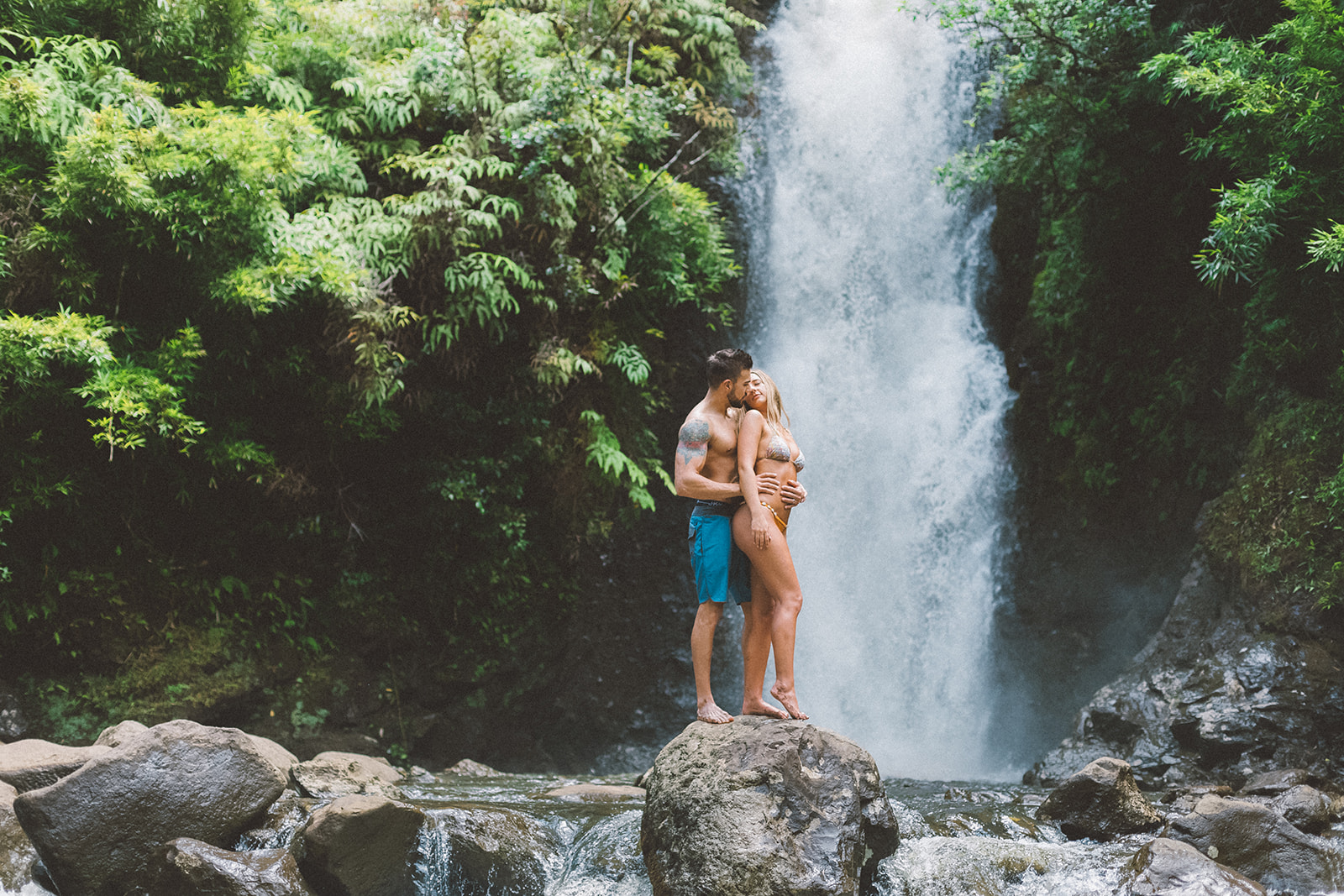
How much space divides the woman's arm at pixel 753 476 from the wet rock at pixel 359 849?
228 cm

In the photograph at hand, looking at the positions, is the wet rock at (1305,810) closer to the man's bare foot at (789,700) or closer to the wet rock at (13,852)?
the man's bare foot at (789,700)

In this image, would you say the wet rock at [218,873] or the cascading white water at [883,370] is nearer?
the wet rock at [218,873]

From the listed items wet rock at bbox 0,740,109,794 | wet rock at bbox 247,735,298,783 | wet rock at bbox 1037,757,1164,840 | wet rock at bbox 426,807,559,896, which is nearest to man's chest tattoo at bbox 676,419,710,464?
wet rock at bbox 426,807,559,896

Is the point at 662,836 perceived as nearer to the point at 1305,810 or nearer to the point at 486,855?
the point at 486,855

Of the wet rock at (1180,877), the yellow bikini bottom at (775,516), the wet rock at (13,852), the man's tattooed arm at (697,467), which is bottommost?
the wet rock at (13,852)

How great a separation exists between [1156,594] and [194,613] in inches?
369

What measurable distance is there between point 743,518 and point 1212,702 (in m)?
5.00

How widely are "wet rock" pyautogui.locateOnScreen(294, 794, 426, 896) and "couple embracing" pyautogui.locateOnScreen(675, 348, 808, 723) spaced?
163 cm

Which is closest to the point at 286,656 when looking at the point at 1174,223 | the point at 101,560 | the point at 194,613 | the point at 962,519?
the point at 194,613

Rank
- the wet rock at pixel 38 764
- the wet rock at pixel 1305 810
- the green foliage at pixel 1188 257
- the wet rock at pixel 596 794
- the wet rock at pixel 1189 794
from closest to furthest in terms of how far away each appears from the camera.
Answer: the wet rock at pixel 1305 810, the wet rock at pixel 38 764, the wet rock at pixel 1189 794, the wet rock at pixel 596 794, the green foliage at pixel 1188 257

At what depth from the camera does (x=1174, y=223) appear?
9.33m

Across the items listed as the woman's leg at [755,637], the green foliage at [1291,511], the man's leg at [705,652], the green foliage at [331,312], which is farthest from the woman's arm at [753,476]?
the green foliage at [1291,511]

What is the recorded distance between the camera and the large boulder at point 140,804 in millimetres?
4383

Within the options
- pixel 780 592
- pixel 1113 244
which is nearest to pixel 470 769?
pixel 780 592
